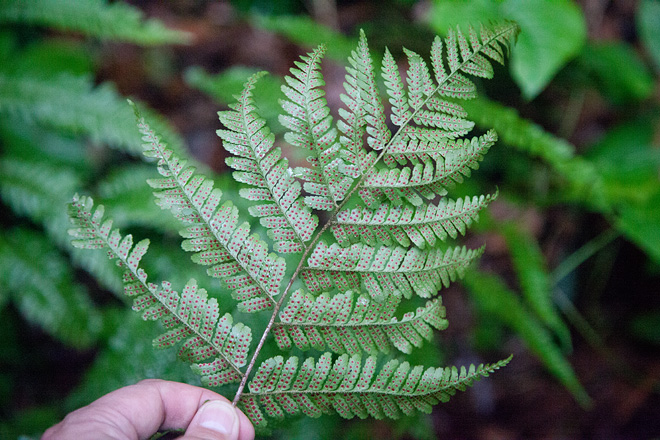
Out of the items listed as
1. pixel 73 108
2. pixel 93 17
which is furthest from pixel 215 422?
pixel 93 17

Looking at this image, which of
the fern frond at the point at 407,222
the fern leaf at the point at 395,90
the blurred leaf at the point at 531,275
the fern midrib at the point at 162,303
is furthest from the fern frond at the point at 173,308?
the blurred leaf at the point at 531,275

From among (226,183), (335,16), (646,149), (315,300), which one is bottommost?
(226,183)

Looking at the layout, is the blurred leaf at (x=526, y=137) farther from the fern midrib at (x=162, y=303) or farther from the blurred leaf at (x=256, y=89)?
the fern midrib at (x=162, y=303)

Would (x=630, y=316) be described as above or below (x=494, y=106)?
below

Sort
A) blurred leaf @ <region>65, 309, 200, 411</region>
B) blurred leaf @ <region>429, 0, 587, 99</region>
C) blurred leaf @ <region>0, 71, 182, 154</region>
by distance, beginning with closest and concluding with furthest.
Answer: blurred leaf @ <region>65, 309, 200, 411</region> < blurred leaf @ <region>429, 0, 587, 99</region> < blurred leaf @ <region>0, 71, 182, 154</region>

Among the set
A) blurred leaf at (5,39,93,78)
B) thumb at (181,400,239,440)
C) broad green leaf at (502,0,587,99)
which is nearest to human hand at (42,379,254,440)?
thumb at (181,400,239,440)

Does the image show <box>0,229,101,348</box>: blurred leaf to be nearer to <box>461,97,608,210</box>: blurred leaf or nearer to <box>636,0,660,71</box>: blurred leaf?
<box>461,97,608,210</box>: blurred leaf

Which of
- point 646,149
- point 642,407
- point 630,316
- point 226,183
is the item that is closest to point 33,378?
point 226,183

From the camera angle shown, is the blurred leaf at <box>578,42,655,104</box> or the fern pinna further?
the blurred leaf at <box>578,42,655,104</box>

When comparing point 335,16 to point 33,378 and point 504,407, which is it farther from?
point 33,378
